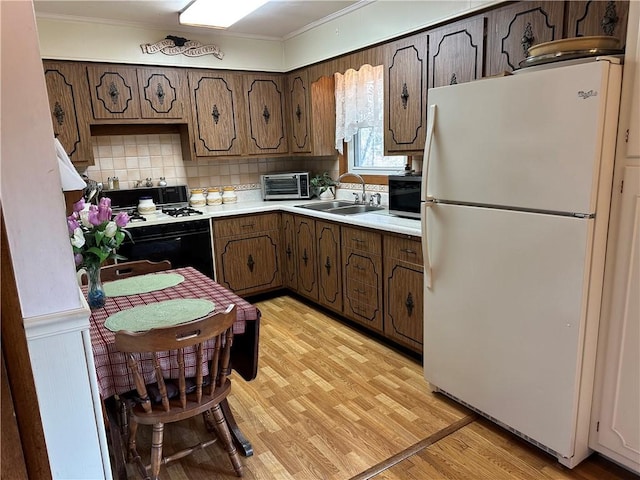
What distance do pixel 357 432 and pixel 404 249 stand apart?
1.12m

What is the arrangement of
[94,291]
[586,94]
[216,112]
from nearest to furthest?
[586,94]
[94,291]
[216,112]

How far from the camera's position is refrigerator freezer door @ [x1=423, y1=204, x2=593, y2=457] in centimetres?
173

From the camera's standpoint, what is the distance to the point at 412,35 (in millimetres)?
2848

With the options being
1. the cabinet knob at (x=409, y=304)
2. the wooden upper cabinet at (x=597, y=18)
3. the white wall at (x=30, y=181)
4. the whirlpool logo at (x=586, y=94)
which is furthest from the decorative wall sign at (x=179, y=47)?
the whirlpool logo at (x=586, y=94)

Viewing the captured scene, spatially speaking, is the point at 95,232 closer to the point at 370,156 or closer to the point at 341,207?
the point at 341,207

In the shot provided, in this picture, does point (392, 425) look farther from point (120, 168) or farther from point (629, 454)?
point (120, 168)

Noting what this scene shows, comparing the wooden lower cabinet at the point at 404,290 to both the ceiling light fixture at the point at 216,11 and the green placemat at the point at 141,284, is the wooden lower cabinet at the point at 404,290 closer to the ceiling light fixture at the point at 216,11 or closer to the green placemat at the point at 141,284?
→ the green placemat at the point at 141,284

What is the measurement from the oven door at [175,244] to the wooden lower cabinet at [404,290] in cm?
161

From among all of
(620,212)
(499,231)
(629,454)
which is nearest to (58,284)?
(499,231)

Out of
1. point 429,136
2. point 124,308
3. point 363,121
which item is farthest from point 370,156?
point 124,308

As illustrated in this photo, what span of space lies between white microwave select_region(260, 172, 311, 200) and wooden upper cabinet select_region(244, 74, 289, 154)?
263mm

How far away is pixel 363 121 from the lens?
3.66m

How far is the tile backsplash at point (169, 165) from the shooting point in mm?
3781

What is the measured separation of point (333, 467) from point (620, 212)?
1.58 metres
